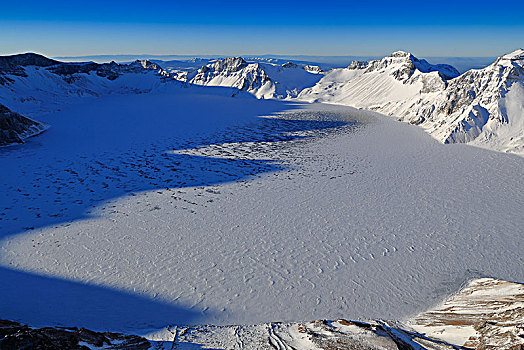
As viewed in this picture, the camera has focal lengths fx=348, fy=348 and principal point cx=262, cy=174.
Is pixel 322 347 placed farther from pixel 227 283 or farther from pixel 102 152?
pixel 102 152

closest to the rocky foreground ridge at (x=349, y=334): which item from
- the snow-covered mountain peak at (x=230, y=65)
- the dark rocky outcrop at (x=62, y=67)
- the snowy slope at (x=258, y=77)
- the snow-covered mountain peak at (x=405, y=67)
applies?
the snow-covered mountain peak at (x=405, y=67)

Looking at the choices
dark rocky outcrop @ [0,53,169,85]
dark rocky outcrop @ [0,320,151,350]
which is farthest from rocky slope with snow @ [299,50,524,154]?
dark rocky outcrop @ [0,53,169,85]

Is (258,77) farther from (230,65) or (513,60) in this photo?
(513,60)

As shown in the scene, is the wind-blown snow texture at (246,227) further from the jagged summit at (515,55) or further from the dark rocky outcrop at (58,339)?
the jagged summit at (515,55)

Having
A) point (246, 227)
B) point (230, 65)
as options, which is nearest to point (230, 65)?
point (230, 65)

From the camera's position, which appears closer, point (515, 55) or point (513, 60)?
point (513, 60)

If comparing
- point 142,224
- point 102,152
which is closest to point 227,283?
point 142,224
